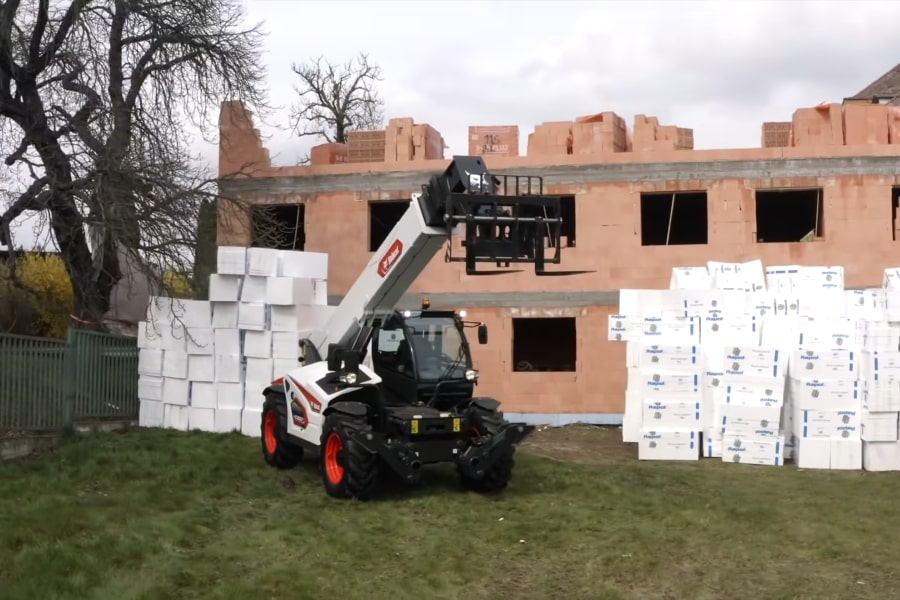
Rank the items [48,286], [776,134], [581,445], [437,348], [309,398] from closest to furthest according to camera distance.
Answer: [437,348] < [309,398] < [581,445] < [776,134] < [48,286]

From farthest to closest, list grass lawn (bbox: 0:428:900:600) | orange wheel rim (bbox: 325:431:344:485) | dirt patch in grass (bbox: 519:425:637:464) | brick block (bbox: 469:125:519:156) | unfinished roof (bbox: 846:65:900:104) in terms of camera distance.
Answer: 1. unfinished roof (bbox: 846:65:900:104)
2. brick block (bbox: 469:125:519:156)
3. dirt patch in grass (bbox: 519:425:637:464)
4. orange wheel rim (bbox: 325:431:344:485)
5. grass lawn (bbox: 0:428:900:600)

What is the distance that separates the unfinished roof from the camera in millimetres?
32438

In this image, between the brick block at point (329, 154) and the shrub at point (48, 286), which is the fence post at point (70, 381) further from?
the shrub at point (48, 286)

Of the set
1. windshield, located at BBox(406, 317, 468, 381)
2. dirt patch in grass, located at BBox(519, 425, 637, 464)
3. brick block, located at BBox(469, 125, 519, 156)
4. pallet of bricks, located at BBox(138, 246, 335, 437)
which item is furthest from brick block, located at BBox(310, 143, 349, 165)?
windshield, located at BBox(406, 317, 468, 381)

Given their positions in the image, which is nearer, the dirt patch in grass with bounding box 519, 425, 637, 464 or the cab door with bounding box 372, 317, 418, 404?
the cab door with bounding box 372, 317, 418, 404

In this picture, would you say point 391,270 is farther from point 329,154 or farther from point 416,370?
point 329,154

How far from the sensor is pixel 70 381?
14.2m

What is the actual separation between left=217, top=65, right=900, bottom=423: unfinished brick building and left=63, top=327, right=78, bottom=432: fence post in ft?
16.7

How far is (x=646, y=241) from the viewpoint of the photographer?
25.7 metres

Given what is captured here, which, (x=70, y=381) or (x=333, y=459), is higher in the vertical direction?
(x=70, y=381)

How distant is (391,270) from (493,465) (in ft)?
8.36

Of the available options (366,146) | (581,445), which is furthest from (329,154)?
(581,445)

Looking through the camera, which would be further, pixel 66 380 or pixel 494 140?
pixel 494 140

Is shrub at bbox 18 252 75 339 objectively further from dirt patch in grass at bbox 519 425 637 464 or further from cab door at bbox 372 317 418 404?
cab door at bbox 372 317 418 404
